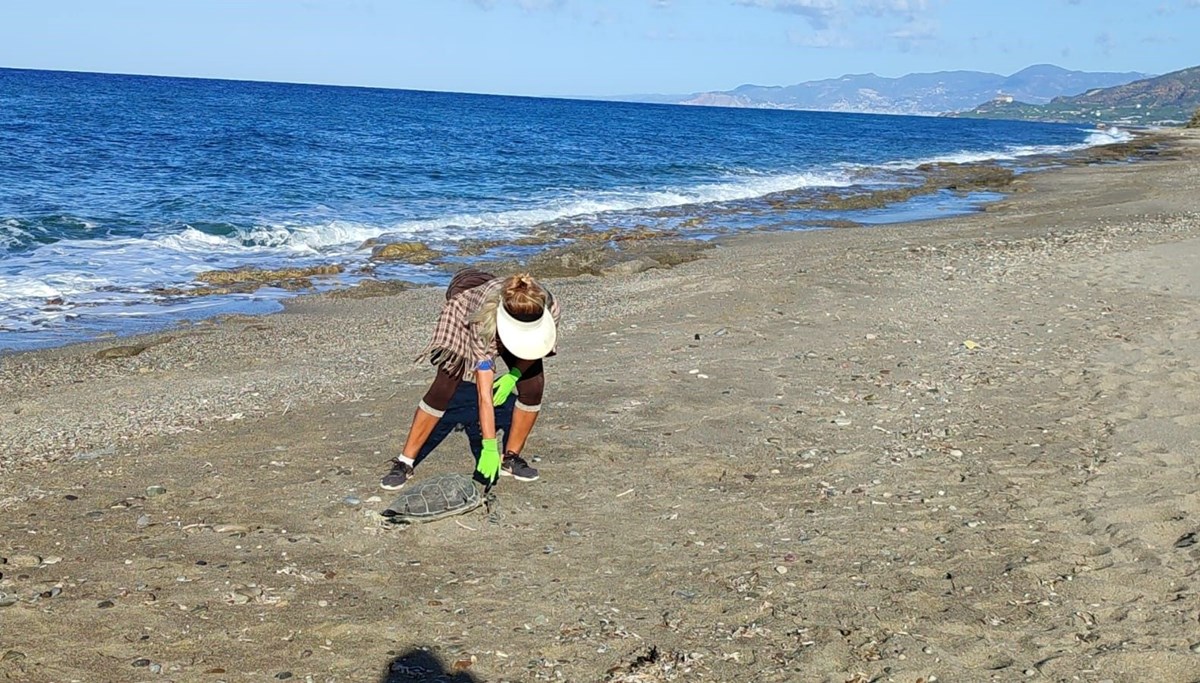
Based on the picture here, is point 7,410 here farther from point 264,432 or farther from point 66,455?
point 264,432

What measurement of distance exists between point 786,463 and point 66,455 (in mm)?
4252

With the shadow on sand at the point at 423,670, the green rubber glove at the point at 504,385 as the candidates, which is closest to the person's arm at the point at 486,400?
the green rubber glove at the point at 504,385

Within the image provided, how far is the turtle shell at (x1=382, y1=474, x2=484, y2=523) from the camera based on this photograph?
5.06m

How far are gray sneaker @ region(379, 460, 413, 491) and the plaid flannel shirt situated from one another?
0.64 metres

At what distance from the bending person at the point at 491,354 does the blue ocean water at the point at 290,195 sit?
235 inches

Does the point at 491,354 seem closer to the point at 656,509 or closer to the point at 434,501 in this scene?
the point at 434,501

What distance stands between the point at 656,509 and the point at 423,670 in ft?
6.06

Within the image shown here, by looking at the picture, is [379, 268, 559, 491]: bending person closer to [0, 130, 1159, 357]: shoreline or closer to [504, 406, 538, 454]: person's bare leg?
[504, 406, 538, 454]: person's bare leg

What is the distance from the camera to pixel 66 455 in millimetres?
6145

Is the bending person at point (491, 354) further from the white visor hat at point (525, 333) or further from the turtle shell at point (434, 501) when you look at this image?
the turtle shell at point (434, 501)

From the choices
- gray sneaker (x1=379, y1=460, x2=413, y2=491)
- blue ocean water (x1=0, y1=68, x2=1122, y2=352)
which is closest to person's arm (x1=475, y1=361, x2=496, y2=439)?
gray sneaker (x1=379, y1=460, x2=413, y2=491)

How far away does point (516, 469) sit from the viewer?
18.8ft

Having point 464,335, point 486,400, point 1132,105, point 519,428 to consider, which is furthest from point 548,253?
point 1132,105

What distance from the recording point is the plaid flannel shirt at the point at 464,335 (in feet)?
17.5
